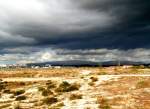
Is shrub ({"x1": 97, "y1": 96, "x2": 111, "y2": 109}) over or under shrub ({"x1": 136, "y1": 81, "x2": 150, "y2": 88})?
under

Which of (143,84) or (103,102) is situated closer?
(103,102)

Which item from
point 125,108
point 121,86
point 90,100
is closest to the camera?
point 125,108

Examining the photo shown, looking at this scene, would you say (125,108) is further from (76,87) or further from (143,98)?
(76,87)

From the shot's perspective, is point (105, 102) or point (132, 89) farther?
point (132, 89)

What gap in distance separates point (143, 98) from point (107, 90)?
8.90m

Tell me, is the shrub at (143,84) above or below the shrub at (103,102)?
above

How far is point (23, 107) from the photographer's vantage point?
37250 millimetres

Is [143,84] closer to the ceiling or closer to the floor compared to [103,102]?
closer to the ceiling

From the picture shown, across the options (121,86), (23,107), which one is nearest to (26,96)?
(23,107)

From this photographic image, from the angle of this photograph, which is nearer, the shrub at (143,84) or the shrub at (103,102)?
the shrub at (103,102)

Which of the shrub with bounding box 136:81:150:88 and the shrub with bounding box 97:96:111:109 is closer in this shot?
the shrub with bounding box 97:96:111:109

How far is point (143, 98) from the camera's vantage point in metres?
37.0

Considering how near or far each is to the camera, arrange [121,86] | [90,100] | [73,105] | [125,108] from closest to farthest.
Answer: [125,108]
[73,105]
[90,100]
[121,86]

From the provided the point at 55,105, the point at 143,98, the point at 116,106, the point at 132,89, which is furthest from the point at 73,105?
the point at 132,89
